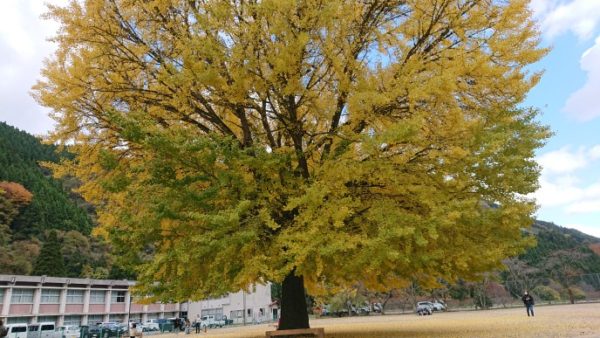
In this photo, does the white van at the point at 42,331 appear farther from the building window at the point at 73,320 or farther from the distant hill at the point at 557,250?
the distant hill at the point at 557,250

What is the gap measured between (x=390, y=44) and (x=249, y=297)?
189 ft

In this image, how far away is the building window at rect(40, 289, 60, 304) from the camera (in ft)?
158

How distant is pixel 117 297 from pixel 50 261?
37.1 feet

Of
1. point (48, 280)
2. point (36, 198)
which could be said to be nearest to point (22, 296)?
point (48, 280)

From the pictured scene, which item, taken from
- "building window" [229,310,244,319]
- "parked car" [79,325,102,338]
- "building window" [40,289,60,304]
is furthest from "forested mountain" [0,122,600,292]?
"parked car" [79,325,102,338]

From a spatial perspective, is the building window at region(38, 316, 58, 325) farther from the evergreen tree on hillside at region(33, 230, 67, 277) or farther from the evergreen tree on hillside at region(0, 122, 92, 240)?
the evergreen tree on hillside at region(0, 122, 92, 240)

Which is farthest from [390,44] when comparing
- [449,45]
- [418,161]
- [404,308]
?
[404,308]

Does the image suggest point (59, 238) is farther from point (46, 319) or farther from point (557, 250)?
point (557, 250)

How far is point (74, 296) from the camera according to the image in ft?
171

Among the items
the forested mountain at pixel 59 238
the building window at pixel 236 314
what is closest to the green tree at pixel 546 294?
the forested mountain at pixel 59 238

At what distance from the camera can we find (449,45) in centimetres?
1111

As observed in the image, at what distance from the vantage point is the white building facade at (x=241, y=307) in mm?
61906

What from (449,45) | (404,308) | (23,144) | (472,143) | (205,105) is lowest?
(404,308)

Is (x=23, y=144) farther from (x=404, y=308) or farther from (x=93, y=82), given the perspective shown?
(x=93, y=82)
